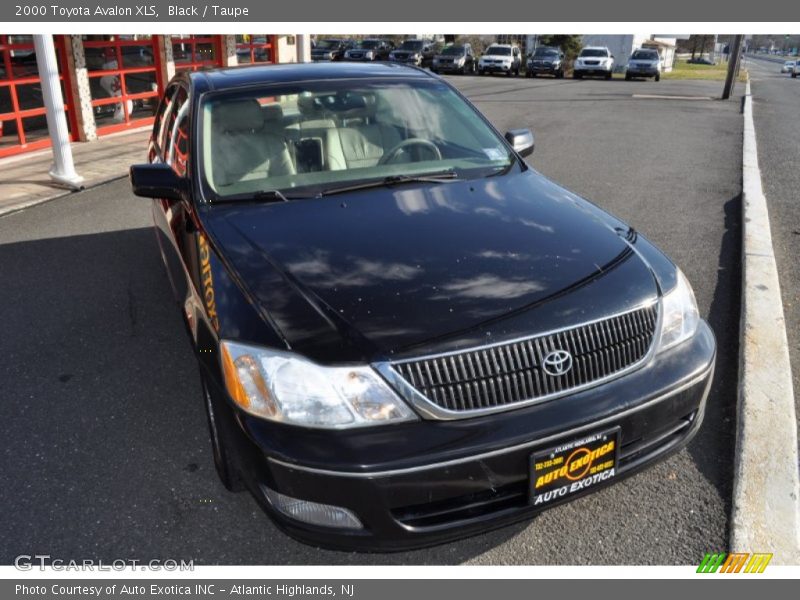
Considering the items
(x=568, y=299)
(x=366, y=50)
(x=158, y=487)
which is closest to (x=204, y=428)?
(x=158, y=487)

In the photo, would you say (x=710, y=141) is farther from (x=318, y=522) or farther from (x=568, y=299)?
(x=318, y=522)

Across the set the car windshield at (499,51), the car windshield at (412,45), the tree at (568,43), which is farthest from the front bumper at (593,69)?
the tree at (568,43)

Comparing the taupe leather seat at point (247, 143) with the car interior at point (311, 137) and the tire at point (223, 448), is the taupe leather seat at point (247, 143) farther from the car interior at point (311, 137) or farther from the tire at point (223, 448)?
the tire at point (223, 448)

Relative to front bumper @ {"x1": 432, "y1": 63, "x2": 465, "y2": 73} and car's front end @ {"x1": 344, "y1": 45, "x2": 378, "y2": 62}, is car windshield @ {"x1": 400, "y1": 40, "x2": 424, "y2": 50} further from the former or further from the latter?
front bumper @ {"x1": 432, "y1": 63, "x2": 465, "y2": 73}

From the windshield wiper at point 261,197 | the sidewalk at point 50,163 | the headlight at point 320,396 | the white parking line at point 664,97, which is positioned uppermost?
the windshield wiper at point 261,197

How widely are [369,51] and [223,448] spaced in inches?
1424

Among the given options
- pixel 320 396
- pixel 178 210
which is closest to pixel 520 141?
pixel 178 210

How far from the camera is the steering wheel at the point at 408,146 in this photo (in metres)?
3.46

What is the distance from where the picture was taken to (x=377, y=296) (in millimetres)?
2264

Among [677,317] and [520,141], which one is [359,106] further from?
[677,317]

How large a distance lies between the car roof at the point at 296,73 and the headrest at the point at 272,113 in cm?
20

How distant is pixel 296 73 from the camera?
375cm

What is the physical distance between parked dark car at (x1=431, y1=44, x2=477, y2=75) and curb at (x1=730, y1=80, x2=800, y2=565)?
32.0 m

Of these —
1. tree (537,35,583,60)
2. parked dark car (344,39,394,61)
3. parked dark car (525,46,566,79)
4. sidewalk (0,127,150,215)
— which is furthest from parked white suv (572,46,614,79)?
sidewalk (0,127,150,215)
